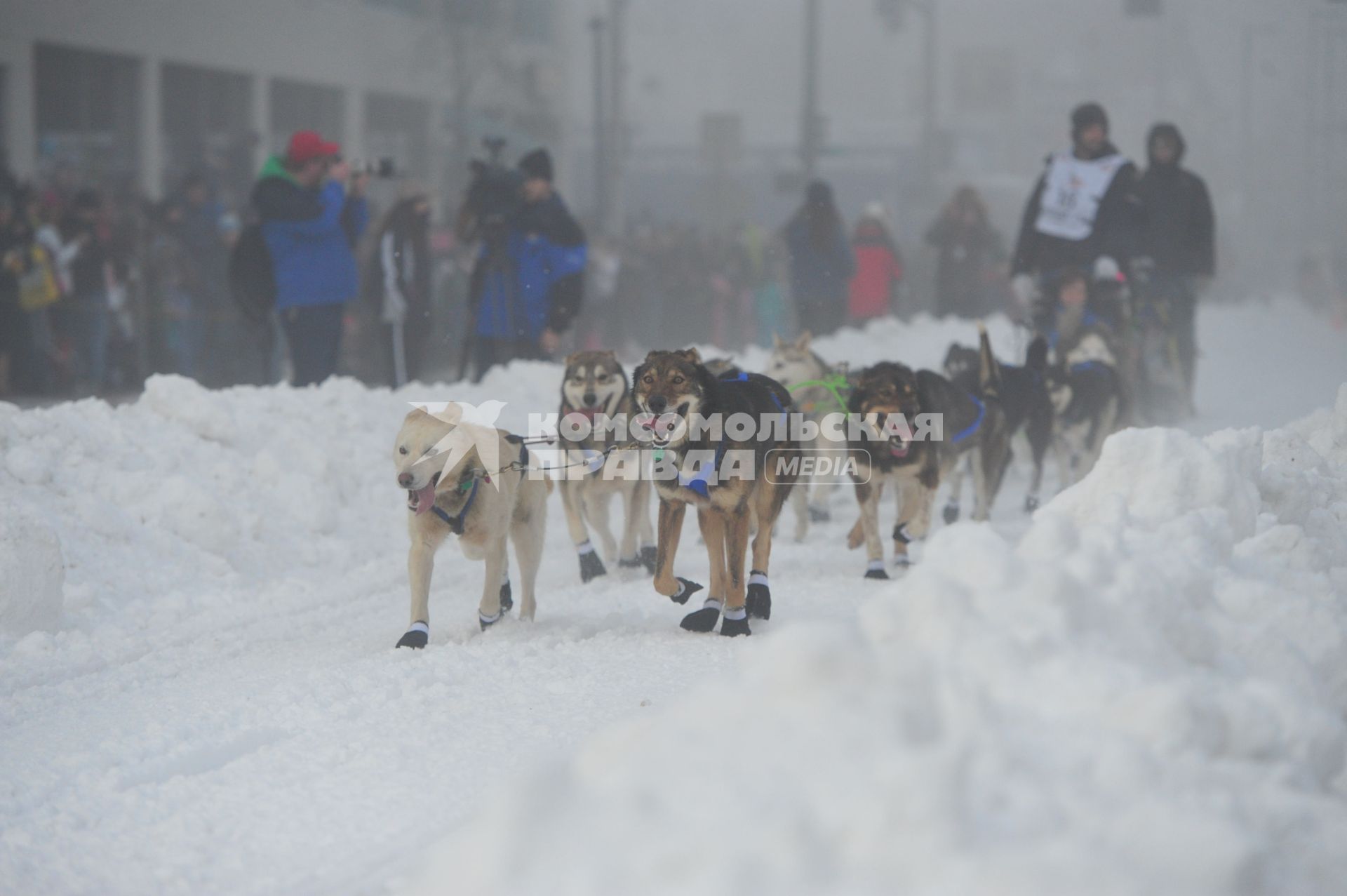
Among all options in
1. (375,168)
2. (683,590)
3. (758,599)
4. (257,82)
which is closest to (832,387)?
(758,599)

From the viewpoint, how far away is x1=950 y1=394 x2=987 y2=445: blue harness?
7445 mm

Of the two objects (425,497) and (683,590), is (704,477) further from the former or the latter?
(425,497)

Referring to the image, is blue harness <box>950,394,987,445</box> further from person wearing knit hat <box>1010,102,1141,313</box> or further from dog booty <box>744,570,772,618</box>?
person wearing knit hat <box>1010,102,1141,313</box>

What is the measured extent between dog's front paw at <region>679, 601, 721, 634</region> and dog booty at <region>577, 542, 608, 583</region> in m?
1.34

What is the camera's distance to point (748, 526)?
5.50m

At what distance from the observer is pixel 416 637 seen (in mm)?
5238

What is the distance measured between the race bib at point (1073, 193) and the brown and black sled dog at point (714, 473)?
5.28 metres

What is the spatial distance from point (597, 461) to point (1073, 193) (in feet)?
16.7

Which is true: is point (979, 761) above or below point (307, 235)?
below

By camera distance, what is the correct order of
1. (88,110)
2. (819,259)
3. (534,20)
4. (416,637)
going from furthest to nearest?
1. (534,20)
2. (88,110)
3. (819,259)
4. (416,637)

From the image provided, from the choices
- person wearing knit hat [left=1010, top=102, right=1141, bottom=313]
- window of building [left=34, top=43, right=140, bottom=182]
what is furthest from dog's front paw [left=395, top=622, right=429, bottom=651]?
window of building [left=34, top=43, right=140, bottom=182]

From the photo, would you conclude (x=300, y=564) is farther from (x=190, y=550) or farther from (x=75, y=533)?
(x=75, y=533)

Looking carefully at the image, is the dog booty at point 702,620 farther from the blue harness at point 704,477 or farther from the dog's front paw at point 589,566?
the dog's front paw at point 589,566


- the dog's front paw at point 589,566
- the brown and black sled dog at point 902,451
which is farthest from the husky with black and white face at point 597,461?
the brown and black sled dog at point 902,451
